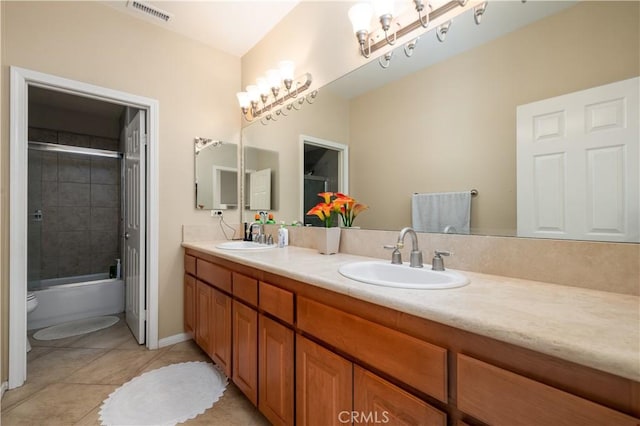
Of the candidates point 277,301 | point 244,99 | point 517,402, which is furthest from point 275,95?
point 517,402

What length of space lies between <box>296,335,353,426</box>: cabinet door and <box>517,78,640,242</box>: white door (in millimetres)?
840

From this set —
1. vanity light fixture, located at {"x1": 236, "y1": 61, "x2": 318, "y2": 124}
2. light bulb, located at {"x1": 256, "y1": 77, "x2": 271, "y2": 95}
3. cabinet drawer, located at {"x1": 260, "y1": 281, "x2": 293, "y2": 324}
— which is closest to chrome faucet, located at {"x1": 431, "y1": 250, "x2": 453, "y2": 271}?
cabinet drawer, located at {"x1": 260, "y1": 281, "x2": 293, "y2": 324}

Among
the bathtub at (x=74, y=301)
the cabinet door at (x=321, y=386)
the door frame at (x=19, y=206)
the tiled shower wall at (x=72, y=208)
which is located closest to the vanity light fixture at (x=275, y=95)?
the door frame at (x=19, y=206)

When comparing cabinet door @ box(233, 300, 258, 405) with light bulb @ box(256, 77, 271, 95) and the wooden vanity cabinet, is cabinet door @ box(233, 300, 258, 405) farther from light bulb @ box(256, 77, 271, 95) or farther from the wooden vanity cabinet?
light bulb @ box(256, 77, 271, 95)

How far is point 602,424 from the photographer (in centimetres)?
49

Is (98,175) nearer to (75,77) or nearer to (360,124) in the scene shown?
(75,77)

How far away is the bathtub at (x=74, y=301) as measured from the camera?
8.60 feet

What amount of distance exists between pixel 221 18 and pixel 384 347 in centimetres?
258

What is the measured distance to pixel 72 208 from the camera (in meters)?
3.68

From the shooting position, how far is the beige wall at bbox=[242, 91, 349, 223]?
1.79 m

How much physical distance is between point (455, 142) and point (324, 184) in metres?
0.82

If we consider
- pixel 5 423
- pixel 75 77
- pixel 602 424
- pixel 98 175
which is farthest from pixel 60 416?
pixel 98 175

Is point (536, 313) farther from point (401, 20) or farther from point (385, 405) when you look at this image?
point (401, 20)

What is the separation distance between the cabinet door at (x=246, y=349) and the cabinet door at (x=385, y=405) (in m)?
0.67
